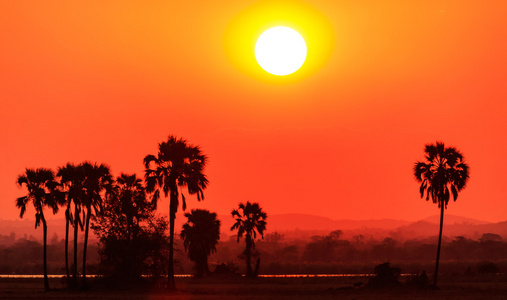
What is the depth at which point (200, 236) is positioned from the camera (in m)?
103

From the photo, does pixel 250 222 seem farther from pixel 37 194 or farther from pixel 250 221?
pixel 37 194

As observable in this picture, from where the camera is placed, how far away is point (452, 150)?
256 feet

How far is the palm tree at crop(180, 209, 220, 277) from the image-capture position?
103 metres

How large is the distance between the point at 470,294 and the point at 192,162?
92.2ft

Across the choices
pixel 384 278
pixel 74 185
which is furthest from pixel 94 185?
pixel 384 278

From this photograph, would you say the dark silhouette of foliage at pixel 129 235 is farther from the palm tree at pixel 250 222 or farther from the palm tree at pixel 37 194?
the palm tree at pixel 250 222

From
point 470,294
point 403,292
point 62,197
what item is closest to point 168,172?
point 62,197

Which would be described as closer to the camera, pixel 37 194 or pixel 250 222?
pixel 37 194

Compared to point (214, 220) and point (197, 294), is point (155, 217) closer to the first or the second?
point (197, 294)

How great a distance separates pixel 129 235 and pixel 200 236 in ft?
100

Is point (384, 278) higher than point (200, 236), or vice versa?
point (200, 236)

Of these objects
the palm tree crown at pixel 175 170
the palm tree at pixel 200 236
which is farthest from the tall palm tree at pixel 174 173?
the palm tree at pixel 200 236

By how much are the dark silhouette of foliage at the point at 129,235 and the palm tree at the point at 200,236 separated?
1094 inches

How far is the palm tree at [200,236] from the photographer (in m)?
103
